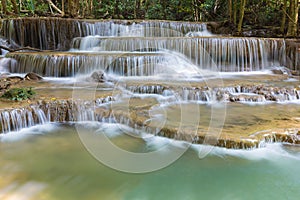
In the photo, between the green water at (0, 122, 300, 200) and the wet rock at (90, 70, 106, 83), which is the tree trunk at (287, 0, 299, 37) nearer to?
the wet rock at (90, 70, 106, 83)

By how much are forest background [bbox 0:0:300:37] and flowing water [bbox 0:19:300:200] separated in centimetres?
448

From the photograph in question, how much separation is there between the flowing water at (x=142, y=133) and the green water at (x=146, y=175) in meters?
0.01

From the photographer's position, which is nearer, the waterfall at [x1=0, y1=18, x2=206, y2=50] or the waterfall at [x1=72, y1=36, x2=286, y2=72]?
the waterfall at [x1=72, y1=36, x2=286, y2=72]

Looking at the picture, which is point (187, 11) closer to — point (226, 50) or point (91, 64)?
point (226, 50)

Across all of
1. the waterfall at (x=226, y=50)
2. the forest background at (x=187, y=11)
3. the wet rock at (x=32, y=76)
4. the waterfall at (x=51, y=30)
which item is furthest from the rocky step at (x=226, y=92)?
the waterfall at (x=51, y=30)

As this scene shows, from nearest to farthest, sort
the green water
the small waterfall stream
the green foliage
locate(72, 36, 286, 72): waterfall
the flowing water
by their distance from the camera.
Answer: the green water
the flowing water
the small waterfall stream
the green foliage
locate(72, 36, 286, 72): waterfall

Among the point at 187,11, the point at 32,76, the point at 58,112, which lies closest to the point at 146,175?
the point at 58,112

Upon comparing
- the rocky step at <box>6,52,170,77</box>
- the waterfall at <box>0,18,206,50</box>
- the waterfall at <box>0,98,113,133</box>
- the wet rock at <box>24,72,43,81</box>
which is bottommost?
the waterfall at <box>0,98,113,133</box>

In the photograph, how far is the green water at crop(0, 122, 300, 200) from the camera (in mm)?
3238

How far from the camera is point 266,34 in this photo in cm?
1205

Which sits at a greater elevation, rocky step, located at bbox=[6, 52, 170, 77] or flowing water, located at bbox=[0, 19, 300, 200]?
rocky step, located at bbox=[6, 52, 170, 77]

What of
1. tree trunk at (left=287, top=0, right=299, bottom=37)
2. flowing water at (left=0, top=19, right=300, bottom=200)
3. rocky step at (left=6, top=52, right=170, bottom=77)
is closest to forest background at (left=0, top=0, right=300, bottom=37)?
tree trunk at (left=287, top=0, right=299, bottom=37)

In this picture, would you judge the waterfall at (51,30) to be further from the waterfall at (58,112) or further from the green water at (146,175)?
the green water at (146,175)

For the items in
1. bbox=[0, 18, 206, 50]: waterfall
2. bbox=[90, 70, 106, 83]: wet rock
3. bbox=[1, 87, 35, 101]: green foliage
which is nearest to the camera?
bbox=[1, 87, 35, 101]: green foliage
